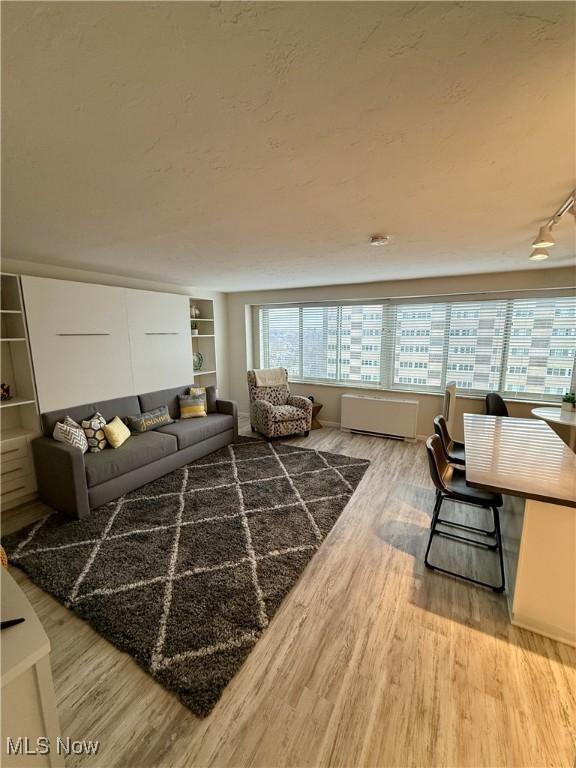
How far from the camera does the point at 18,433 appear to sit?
2941 mm

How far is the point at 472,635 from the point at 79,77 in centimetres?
283

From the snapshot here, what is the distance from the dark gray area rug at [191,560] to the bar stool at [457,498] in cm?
86

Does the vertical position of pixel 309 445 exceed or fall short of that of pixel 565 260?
it falls short

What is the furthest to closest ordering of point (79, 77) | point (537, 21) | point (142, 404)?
point (142, 404) → point (79, 77) → point (537, 21)

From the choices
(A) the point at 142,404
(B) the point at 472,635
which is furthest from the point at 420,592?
(A) the point at 142,404

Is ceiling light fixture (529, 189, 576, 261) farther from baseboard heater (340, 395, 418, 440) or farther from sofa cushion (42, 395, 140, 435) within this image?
sofa cushion (42, 395, 140, 435)

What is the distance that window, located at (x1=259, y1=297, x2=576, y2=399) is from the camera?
156 inches

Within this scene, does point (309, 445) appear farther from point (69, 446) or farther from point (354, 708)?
point (354, 708)

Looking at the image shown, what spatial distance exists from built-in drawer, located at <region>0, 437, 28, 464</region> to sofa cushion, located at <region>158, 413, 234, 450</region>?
4.05ft

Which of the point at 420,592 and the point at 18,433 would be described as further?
the point at 18,433

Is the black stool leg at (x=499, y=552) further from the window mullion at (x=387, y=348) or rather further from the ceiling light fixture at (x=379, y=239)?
the window mullion at (x=387, y=348)

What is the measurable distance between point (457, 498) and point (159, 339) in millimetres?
3785

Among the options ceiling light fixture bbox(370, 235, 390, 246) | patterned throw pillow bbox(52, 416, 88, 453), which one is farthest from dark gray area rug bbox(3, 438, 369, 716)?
ceiling light fixture bbox(370, 235, 390, 246)

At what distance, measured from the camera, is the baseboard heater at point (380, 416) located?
15.1 ft
